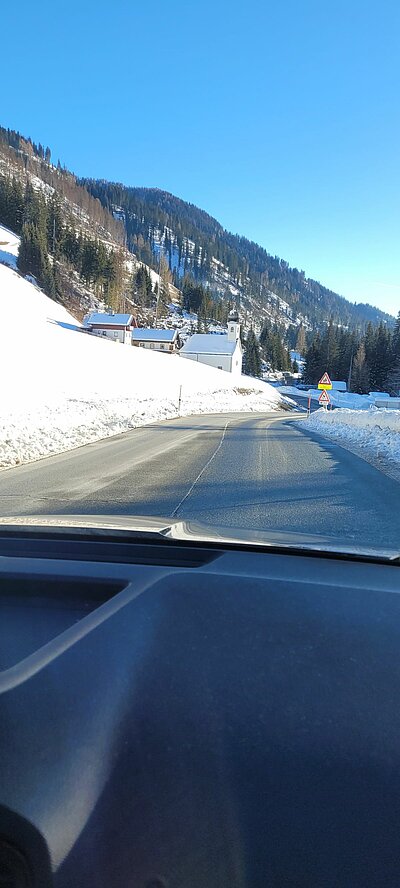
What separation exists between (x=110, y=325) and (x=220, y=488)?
80.9 meters

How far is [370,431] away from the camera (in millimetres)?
19156

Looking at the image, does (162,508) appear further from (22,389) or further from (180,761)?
(22,389)

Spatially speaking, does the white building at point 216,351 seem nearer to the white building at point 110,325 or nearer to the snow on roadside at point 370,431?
the white building at point 110,325

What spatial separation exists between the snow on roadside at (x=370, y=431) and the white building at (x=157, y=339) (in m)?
68.1

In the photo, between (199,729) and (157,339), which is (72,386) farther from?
→ (157,339)

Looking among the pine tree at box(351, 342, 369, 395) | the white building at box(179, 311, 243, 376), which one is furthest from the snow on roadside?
the pine tree at box(351, 342, 369, 395)

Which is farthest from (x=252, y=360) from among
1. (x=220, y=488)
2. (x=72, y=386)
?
(x=220, y=488)

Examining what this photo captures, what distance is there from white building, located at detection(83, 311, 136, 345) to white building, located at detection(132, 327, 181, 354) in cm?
499

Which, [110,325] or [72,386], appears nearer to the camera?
[72,386]

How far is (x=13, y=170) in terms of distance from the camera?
15312 centimetres

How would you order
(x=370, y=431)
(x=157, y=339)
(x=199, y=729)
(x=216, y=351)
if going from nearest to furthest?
1. (x=199, y=729)
2. (x=370, y=431)
3. (x=216, y=351)
4. (x=157, y=339)

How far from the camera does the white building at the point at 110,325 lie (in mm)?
84750

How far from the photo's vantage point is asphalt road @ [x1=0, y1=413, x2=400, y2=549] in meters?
6.57

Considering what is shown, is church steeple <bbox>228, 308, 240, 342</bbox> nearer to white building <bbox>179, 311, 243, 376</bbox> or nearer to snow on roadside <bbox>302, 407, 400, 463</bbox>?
white building <bbox>179, 311, 243, 376</bbox>
